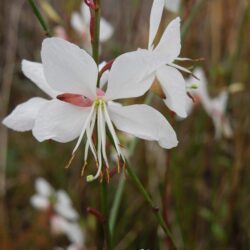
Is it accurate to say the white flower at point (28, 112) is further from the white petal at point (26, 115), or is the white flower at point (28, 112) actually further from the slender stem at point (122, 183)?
the slender stem at point (122, 183)

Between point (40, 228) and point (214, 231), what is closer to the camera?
point (214, 231)

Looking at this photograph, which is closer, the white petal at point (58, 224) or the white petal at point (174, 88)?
the white petal at point (174, 88)

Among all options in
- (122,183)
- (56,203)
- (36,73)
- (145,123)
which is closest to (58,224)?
(56,203)

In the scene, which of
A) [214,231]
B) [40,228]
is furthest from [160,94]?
[40,228]

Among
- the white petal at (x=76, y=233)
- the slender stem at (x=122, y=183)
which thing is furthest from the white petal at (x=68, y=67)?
the white petal at (x=76, y=233)

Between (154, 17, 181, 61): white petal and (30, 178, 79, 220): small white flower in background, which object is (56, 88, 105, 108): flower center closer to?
(154, 17, 181, 61): white petal

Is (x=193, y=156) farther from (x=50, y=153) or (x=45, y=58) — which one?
(x=45, y=58)
